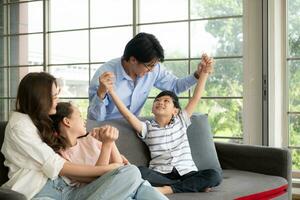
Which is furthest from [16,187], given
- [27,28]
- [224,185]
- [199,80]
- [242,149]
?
[27,28]

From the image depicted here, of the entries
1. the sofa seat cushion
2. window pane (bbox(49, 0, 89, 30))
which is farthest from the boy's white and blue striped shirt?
window pane (bbox(49, 0, 89, 30))

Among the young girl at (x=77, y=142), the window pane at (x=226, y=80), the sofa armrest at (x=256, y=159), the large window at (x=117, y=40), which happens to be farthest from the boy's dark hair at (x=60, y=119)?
the window pane at (x=226, y=80)

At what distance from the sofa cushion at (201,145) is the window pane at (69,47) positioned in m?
1.80

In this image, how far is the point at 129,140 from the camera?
99.0 inches

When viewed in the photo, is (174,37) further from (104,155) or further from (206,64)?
(104,155)

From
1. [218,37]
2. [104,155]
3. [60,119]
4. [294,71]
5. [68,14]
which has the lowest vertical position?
[104,155]

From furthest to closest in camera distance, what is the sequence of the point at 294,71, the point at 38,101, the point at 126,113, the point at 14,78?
the point at 14,78, the point at 294,71, the point at 126,113, the point at 38,101

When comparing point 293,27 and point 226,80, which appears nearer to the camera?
point 293,27

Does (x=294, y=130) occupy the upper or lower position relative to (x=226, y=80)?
lower

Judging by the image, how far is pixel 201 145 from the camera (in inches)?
107

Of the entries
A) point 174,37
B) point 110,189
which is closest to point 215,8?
point 174,37

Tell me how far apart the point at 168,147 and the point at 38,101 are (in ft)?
2.86

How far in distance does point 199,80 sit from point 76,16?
204cm

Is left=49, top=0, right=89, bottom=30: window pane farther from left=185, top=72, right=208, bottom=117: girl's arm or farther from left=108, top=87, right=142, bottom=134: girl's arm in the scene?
left=108, top=87, right=142, bottom=134: girl's arm
